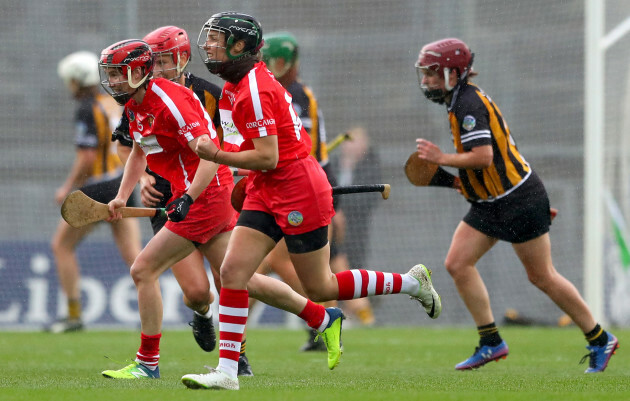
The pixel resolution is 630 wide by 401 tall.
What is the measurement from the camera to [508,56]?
456 inches

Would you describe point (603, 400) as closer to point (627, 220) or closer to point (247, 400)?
point (247, 400)

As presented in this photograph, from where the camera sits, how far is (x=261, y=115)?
15.7 feet

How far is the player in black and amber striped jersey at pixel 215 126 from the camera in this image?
5785 millimetres

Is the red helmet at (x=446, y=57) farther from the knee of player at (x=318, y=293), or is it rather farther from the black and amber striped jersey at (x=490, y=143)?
the knee of player at (x=318, y=293)

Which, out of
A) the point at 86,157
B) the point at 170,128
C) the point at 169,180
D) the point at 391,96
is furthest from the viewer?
the point at 391,96

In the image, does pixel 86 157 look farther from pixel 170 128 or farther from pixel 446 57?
pixel 170 128

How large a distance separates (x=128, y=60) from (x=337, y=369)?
7.30 ft

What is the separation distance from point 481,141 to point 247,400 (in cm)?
251

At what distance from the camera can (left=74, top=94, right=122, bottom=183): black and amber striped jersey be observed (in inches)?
374

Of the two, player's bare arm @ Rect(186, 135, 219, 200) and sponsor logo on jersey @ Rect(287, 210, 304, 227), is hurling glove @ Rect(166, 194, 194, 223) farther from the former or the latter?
sponsor logo on jersey @ Rect(287, 210, 304, 227)

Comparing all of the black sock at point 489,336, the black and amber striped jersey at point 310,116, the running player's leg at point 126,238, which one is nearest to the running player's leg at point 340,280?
the black sock at point 489,336

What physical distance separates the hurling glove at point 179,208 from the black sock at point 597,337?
2646mm

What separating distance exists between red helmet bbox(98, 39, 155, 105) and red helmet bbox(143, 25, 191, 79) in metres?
0.45

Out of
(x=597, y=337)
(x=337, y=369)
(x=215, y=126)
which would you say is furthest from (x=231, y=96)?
(x=597, y=337)
